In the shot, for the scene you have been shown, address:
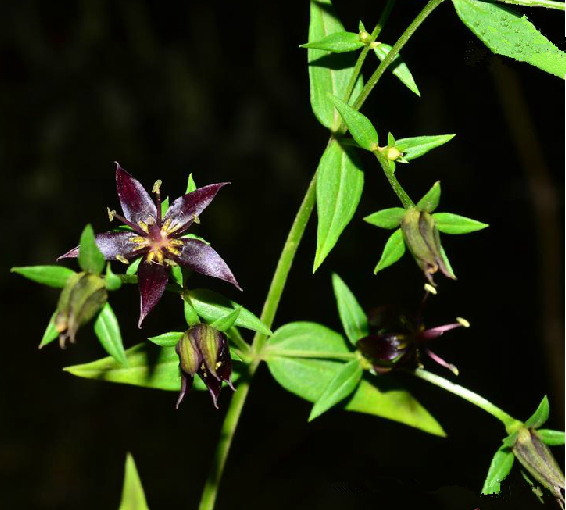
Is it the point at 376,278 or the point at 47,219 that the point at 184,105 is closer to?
the point at 47,219

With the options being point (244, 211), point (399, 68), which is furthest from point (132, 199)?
point (244, 211)

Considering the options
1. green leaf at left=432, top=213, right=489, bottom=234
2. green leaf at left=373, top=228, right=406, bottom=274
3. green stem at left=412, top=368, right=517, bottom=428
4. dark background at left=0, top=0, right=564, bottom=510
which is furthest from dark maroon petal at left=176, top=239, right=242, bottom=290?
dark background at left=0, top=0, right=564, bottom=510

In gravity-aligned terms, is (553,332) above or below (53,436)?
above

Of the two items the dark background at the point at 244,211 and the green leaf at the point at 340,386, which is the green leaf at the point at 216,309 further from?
the dark background at the point at 244,211

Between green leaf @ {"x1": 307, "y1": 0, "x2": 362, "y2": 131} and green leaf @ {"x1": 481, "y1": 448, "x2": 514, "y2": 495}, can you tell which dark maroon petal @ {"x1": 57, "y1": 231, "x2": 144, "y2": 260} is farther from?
green leaf @ {"x1": 481, "y1": 448, "x2": 514, "y2": 495}

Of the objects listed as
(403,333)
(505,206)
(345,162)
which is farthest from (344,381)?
(505,206)

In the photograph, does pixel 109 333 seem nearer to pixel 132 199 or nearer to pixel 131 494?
pixel 132 199

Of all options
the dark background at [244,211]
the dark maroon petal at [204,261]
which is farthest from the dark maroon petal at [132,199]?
the dark background at [244,211]
